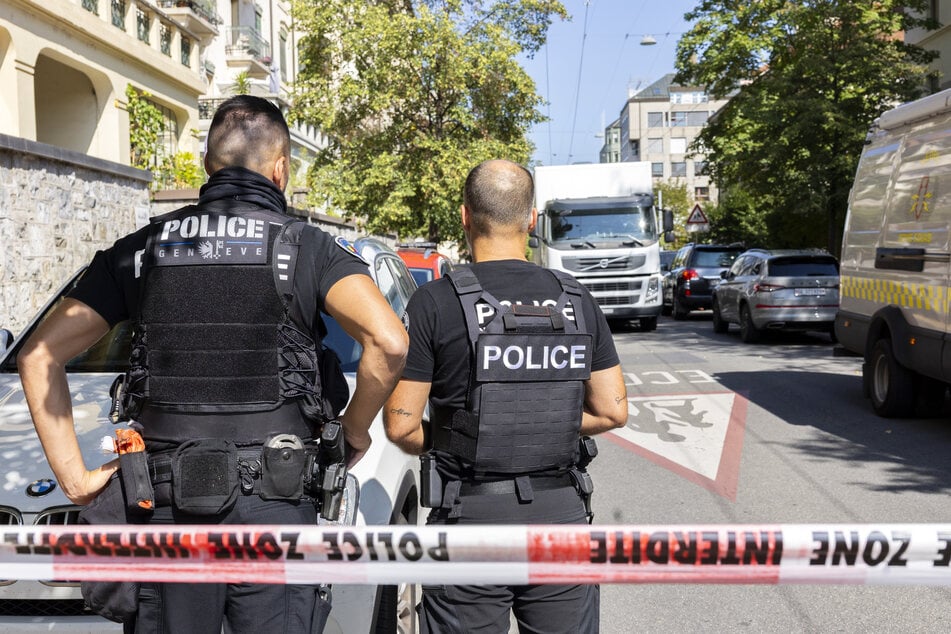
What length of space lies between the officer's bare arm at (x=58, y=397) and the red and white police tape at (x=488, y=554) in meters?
0.20

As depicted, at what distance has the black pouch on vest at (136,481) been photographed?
2.45 m

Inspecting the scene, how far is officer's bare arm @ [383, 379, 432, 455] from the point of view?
2762mm

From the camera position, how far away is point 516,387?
2.73 metres

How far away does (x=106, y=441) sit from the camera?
2.55 metres

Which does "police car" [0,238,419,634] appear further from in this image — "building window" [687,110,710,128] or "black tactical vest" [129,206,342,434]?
"building window" [687,110,710,128]

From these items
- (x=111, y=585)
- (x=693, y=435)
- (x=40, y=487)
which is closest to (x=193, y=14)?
(x=693, y=435)

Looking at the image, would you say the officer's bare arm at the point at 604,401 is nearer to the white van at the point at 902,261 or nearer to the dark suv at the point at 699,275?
the white van at the point at 902,261

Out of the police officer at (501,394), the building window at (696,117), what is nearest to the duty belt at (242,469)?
the police officer at (501,394)

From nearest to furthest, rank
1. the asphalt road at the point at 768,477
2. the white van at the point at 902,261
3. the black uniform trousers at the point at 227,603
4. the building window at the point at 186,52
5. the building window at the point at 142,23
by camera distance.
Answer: the black uniform trousers at the point at 227,603 < the asphalt road at the point at 768,477 < the white van at the point at 902,261 < the building window at the point at 142,23 < the building window at the point at 186,52

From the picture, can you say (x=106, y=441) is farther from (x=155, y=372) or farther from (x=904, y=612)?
(x=904, y=612)

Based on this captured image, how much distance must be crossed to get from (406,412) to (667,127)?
383 feet

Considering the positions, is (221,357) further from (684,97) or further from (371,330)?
(684,97)

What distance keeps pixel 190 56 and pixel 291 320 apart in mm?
25142

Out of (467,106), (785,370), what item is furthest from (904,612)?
(467,106)
